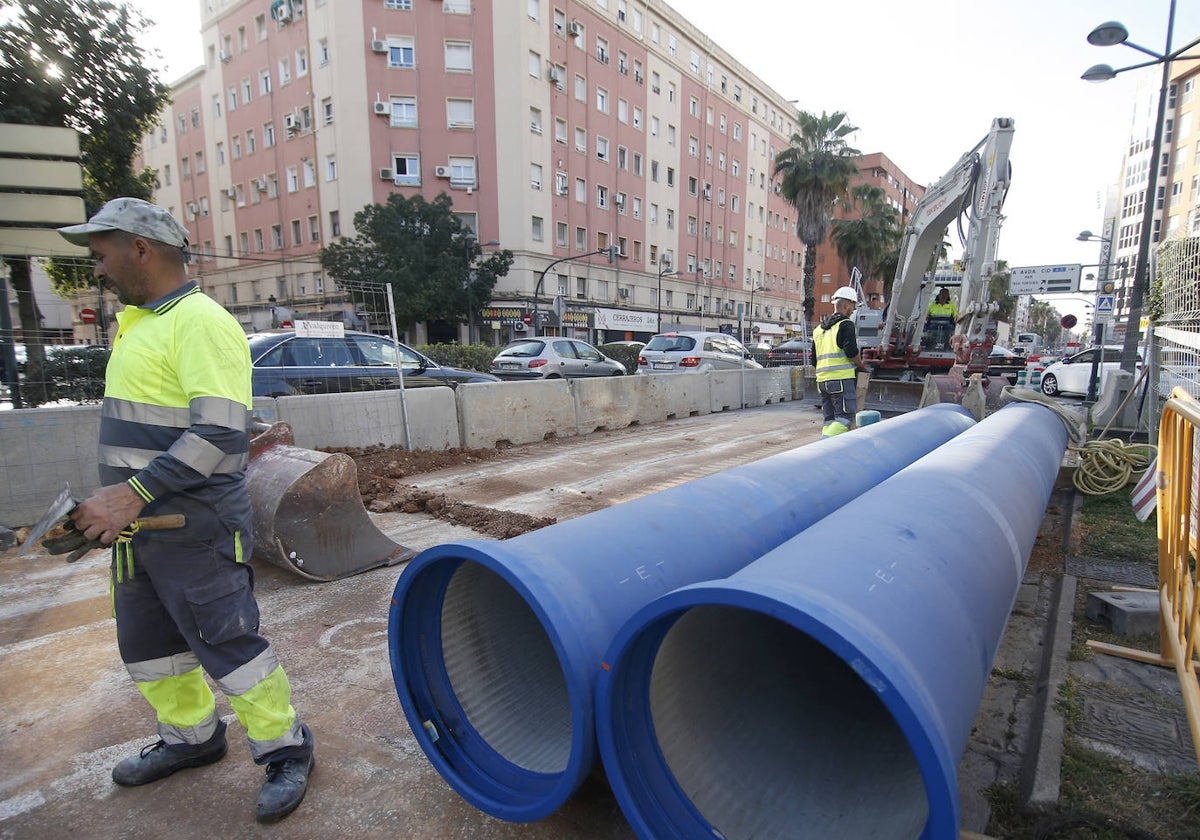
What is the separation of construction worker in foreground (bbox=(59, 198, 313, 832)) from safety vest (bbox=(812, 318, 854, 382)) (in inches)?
240

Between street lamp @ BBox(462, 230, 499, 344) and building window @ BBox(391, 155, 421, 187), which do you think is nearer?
street lamp @ BBox(462, 230, 499, 344)

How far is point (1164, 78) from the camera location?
Result: 1134 centimetres

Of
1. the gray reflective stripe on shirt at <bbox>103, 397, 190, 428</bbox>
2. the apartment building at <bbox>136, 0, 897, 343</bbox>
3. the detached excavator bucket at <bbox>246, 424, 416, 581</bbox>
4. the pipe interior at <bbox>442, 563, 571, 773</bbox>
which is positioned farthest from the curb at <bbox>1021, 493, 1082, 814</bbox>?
the apartment building at <bbox>136, 0, 897, 343</bbox>

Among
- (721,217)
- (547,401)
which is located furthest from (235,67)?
(547,401)

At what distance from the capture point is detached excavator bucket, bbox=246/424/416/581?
3943mm

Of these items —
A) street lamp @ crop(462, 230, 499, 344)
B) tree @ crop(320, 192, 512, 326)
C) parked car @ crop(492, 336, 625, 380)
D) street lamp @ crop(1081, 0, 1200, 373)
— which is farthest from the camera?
street lamp @ crop(462, 230, 499, 344)

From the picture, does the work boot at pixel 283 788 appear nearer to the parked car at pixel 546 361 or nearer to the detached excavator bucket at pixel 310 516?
the detached excavator bucket at pixel 310 516

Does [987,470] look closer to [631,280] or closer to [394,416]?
[394,416]

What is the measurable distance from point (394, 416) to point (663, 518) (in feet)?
19.8

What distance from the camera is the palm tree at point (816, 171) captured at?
1325 inches

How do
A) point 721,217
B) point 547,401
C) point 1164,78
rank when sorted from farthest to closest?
point 721,217
point 1164,78
point 547,401

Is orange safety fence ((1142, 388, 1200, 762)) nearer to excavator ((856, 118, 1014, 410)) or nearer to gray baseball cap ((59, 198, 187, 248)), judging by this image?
gray baseball cap ((59, 198, 187, 248))

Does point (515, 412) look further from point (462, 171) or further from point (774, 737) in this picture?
point (462, 171)

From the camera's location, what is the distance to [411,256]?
2806cm
